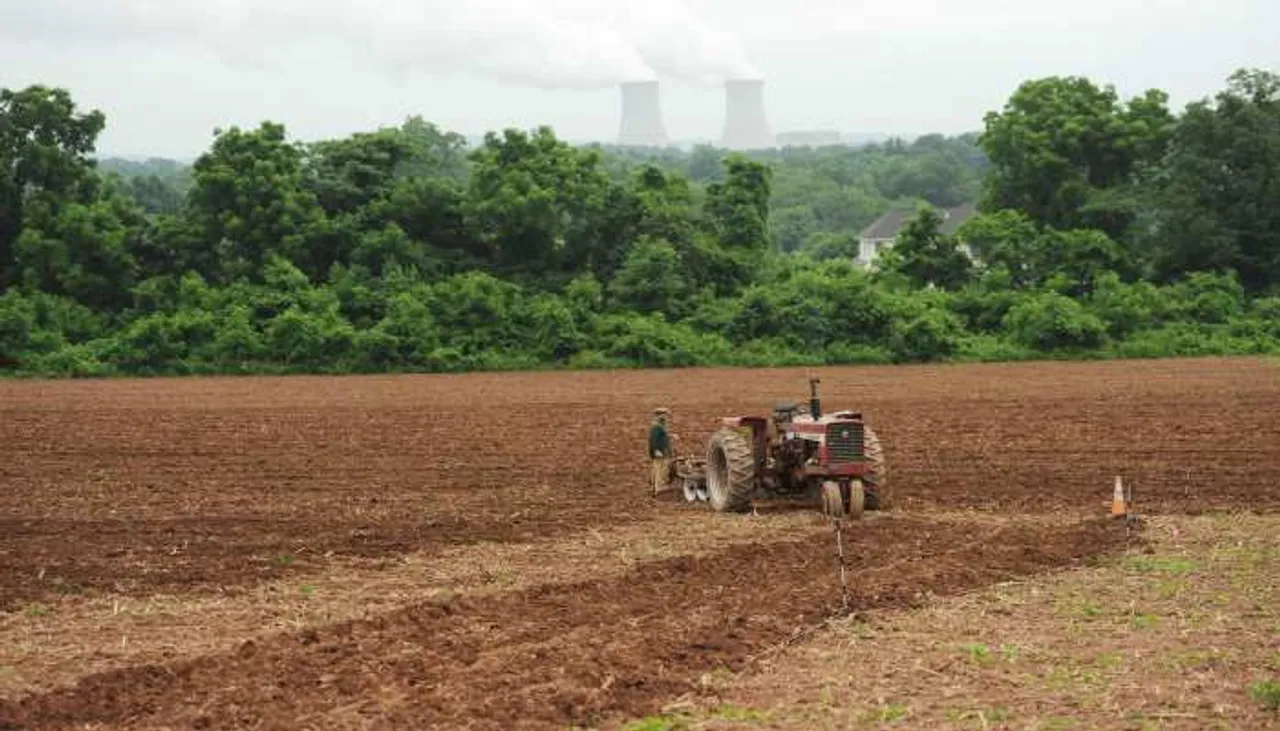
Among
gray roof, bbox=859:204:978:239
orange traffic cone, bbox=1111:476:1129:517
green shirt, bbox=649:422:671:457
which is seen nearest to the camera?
orange traffic cone, bbox=1111:476:1129:517

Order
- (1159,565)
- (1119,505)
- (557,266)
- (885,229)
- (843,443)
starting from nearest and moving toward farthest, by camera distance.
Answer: (1159,565) → (1119,505) → (843,443) → (557,266) → (885,229)

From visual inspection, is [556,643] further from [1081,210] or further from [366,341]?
[1081,210]

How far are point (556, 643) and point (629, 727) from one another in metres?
2.31

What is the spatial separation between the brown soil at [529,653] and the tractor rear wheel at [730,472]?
371 centimetres

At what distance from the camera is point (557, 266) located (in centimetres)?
5612

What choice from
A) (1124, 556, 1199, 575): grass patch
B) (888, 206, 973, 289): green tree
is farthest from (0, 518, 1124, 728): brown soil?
(888, 206, 973, 289): green tree

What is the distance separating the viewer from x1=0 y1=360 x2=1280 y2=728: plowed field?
11.1 m

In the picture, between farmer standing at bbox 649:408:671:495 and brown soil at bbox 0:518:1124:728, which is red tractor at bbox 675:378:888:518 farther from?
brown soil at bbox 0:518:1124:728

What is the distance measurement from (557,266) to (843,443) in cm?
3759

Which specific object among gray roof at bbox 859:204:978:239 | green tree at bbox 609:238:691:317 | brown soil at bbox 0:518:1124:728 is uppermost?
gray roof at bbox 859:204:978:239

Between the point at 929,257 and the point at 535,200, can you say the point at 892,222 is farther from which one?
Answer: the point at 535,200

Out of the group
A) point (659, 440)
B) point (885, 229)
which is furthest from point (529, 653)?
point (885, 229)

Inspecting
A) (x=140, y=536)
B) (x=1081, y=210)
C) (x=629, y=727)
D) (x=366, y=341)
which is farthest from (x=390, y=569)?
(x=1081, y=210)

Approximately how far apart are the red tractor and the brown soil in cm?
285
